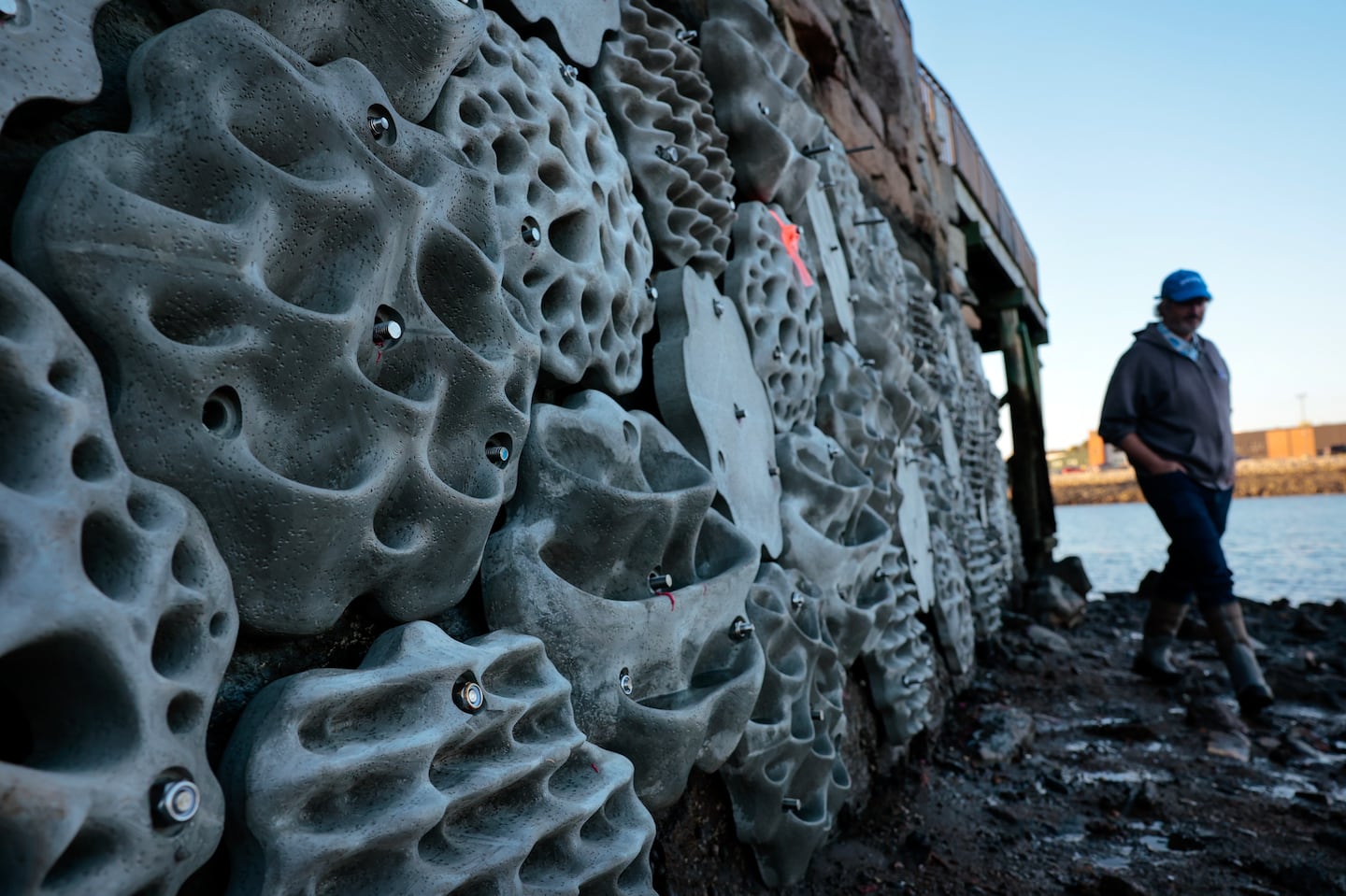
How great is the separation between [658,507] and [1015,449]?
614cm

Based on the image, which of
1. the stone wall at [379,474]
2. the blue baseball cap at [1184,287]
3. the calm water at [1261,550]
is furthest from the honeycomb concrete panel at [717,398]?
the calm water at [1261,550]

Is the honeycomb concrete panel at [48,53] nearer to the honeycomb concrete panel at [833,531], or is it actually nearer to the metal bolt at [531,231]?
the metal bolt at [531,231]

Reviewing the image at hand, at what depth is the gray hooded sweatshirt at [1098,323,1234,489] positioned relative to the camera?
3.03 meters

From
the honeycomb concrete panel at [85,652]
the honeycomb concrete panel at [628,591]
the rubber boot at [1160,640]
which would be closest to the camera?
the honeycomb concrete panel at [85,652]

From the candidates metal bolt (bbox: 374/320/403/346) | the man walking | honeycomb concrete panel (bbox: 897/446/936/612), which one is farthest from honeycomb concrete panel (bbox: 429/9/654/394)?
the man walking

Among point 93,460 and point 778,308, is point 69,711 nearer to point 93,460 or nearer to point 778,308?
point 93,460

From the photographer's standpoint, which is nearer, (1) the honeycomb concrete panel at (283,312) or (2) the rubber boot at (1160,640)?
(1) the honeycomb concrete panel at (283,312)

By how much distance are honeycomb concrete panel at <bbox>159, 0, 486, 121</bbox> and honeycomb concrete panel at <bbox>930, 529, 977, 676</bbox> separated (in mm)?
2392

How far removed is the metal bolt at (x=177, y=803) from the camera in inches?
22.3

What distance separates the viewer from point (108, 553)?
599 millimetres

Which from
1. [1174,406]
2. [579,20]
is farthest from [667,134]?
[1174,406]

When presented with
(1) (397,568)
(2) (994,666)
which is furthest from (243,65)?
(2) (994,666)

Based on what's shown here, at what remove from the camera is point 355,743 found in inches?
28.2

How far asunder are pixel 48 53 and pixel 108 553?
37cm
